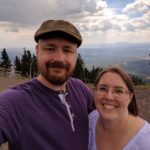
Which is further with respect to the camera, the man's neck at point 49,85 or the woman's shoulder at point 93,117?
the woman's shoulder at point 93,117

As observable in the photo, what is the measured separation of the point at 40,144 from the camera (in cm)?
246

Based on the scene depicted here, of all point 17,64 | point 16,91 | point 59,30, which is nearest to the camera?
point 16,91

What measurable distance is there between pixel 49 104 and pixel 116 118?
65cm

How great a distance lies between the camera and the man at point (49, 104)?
2.37 meters

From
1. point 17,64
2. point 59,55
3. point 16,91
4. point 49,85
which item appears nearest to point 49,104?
point 49,85

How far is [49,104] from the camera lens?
2586 millimetres

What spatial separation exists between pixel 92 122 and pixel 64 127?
566mm

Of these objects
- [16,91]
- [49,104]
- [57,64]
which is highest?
[57,64]

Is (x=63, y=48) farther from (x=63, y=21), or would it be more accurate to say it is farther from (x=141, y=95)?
(x=141, y=95)

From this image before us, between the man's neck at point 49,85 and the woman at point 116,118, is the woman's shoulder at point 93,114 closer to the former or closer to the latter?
the woman at point 116,118

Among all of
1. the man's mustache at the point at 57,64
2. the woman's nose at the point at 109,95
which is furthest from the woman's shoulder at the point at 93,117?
the man's mustache at the point at 57,64

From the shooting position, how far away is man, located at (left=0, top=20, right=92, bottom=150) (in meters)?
2.37

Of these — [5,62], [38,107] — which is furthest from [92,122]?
[5,62]

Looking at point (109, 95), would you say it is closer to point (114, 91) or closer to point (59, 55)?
point (114, 91)
